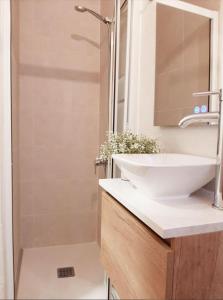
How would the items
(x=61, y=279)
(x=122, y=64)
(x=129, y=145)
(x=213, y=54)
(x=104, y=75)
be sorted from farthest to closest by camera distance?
(x=104, y=75) → (x=61, y=279) → (x=122, y=64) → (x=129, y=145) → (x=213, y=54)

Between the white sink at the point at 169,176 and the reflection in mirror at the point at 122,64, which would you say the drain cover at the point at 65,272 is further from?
the white sink at the point at 169,176

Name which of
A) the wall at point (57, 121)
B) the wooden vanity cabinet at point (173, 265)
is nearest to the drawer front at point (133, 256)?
the wooden vanity cabinet at point (173, 265)

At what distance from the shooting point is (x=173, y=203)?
0.77 metres

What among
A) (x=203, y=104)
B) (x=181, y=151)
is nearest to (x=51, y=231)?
(x=181, y=151)

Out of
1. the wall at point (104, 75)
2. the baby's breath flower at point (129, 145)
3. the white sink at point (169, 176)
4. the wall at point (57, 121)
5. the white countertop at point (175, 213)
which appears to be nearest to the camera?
the white countertop at point (175, 213)

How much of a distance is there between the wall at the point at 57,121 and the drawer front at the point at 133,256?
3.98 ft

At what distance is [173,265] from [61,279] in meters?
1.41

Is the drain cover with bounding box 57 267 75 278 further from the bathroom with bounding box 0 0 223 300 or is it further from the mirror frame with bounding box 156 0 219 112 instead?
the mirror frame with bounding box 156 0 219 112

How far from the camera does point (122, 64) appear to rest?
5.01 ft

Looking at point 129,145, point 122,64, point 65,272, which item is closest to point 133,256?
point 129,145

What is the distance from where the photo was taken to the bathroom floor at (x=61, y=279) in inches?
62.0

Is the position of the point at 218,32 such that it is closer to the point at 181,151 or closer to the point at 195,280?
the point at 181,151

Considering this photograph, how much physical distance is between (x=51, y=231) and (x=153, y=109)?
4.94 feet

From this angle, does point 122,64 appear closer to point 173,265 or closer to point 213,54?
point 213,54
